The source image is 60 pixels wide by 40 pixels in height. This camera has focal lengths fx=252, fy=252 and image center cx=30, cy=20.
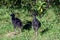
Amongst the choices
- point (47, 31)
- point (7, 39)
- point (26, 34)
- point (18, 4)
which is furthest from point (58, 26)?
point (18, 4)

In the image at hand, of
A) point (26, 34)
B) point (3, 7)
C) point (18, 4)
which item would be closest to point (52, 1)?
point (18, 4)

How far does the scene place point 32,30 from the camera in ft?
35.1

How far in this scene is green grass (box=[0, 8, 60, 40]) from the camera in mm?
10172

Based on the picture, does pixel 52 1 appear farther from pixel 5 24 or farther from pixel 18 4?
pixel 5 24

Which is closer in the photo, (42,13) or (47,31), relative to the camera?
(47,31)

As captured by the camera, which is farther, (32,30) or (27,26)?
(27,26)

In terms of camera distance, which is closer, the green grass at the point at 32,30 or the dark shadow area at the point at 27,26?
the green grass at the point at 32,30

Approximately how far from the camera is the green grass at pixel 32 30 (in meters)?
10.2

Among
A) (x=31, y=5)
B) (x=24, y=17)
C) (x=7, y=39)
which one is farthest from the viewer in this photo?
(x=31, y=5)

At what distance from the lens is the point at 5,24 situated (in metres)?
11.7

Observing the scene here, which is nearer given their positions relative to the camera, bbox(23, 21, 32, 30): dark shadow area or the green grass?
the green grass

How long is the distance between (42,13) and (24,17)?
907mm

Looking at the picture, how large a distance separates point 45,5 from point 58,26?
2.00 metres

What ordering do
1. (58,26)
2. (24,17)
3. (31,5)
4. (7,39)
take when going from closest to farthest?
(7,39) → (58,26) → (24,17) → (31,5)
